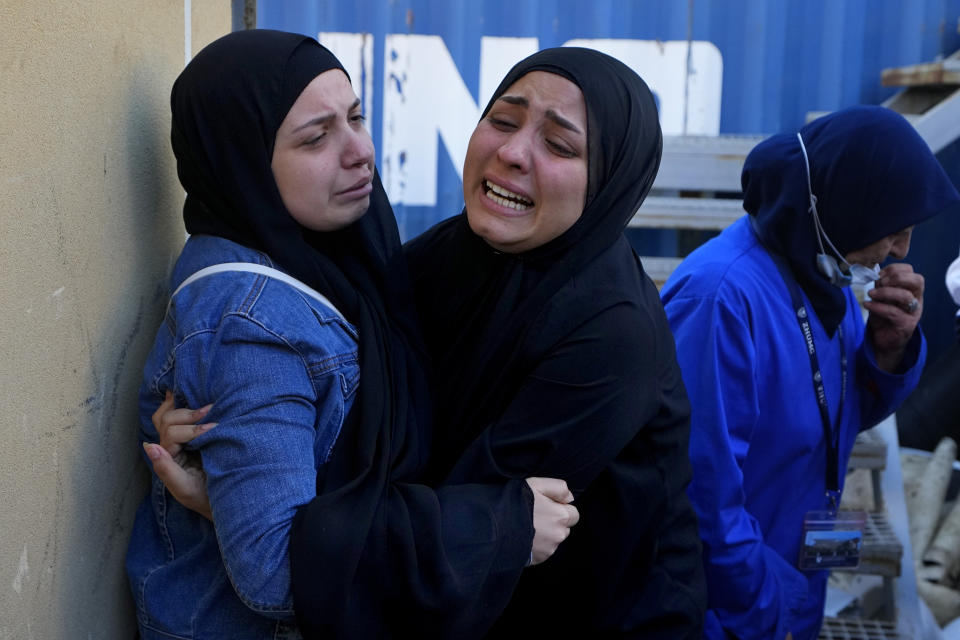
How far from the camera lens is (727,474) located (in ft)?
6.25

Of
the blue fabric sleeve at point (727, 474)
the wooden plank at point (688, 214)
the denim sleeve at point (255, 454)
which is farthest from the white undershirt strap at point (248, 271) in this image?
the wooden plank at point (688, 214)

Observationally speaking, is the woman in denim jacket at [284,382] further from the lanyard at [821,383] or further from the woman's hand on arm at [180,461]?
the lanyard at [821,383]

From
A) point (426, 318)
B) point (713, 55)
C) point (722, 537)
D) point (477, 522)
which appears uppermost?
point (713, 55)

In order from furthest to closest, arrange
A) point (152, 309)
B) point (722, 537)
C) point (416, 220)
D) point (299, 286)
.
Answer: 1. point (416, 220)
2. point (722, 537)
3. point (152, 309)
4. point (299, 286)

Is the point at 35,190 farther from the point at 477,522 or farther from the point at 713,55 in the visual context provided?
the point at 713,55

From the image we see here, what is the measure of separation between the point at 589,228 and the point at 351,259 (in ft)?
1.41

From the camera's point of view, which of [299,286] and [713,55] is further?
[713,55]

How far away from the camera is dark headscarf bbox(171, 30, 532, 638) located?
130cm

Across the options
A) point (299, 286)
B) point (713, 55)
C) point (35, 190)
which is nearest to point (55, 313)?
point (35, 190)

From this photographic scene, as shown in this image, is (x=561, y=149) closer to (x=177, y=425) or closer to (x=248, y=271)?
(x=248, y=271)

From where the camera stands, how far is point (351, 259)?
163cm

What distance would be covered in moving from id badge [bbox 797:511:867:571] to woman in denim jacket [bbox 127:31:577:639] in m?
0.96

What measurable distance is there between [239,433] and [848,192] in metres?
1.52

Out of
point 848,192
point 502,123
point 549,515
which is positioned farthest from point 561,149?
point 848,192
